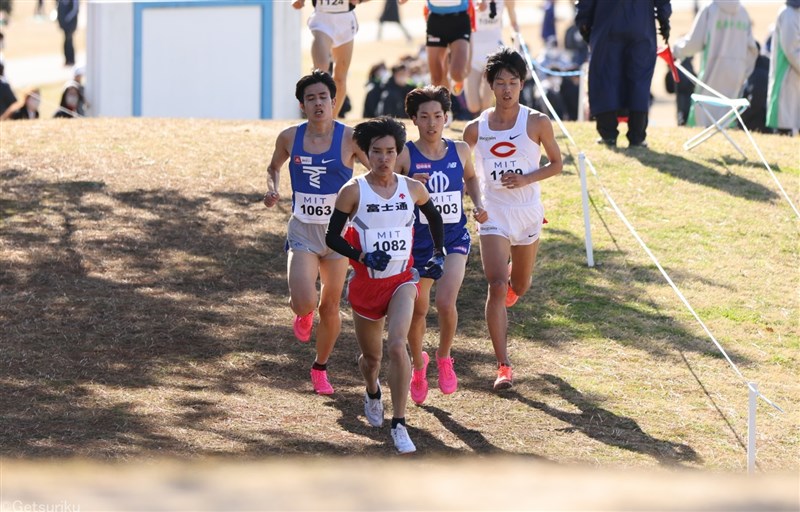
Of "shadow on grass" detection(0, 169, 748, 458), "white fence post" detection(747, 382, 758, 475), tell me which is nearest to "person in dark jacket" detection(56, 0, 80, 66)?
"shadow on grass" detection(0, 169, 748, 458)

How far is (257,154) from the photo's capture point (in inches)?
536

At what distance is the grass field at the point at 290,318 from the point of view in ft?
24.8

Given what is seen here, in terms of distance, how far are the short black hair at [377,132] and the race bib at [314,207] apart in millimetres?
641

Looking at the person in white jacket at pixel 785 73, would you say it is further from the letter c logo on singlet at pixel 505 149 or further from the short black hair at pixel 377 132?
the short black hair at pixel 377 132

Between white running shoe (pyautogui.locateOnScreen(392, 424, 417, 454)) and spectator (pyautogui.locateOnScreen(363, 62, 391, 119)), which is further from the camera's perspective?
spectator (pyautogui.locateOnScreen(363, 62, 391, 119))

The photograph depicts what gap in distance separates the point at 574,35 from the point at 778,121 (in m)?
16.0

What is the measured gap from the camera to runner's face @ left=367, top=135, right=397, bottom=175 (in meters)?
7.07

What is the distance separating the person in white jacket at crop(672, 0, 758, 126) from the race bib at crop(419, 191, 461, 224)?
356 inches

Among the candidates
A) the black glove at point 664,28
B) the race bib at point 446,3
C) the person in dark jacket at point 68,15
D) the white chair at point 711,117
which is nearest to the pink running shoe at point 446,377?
the race bib at point 446,3

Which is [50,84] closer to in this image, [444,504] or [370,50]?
[370,50]

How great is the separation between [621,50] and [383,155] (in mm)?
7148

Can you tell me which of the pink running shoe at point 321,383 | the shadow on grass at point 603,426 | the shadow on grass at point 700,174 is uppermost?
the shadow on grass at point 700,174

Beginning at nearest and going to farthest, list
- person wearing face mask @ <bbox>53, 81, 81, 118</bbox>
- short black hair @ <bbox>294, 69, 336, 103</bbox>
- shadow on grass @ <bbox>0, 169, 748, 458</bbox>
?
shadow on grass @ <bbox>0, 169, 748, 458</bbox>
short black hair @ <bbox>294, 69, 336, 103</bbox>
person wearing face mask @ <bbox>53, 81, 81, 118</bbox>

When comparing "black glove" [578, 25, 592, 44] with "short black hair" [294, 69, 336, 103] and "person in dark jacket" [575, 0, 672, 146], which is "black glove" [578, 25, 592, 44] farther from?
"short black hair" [294, 69, 336, 103]
